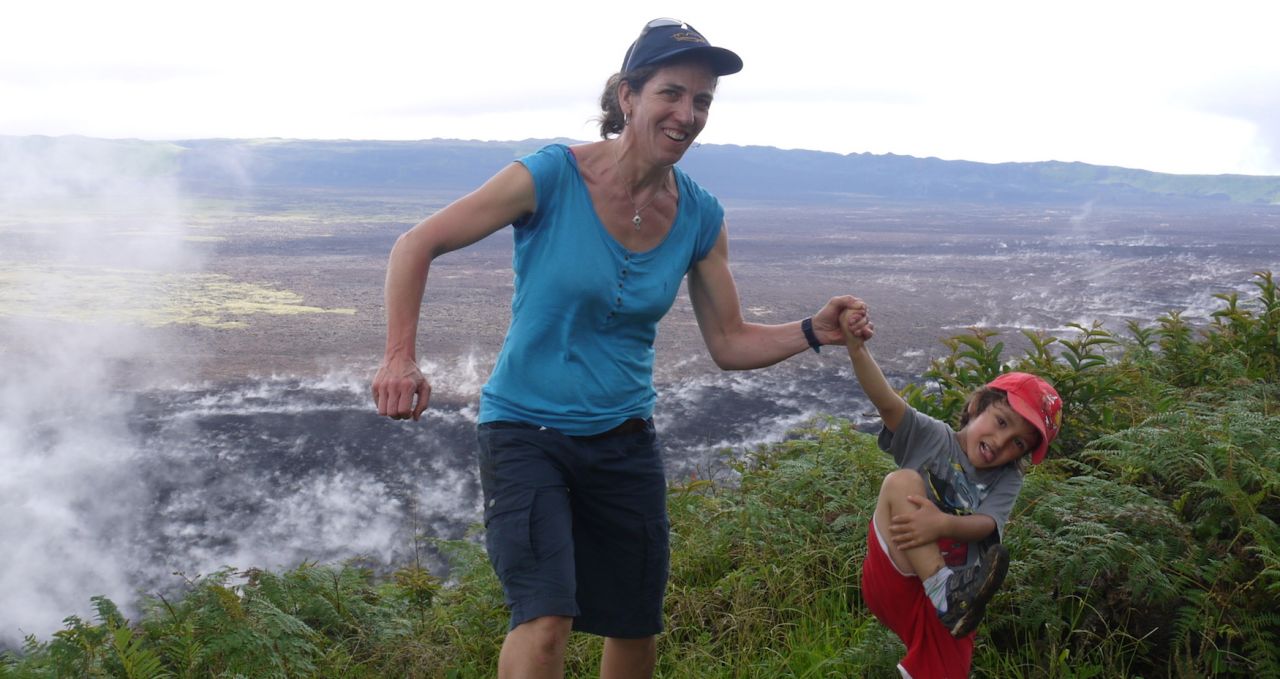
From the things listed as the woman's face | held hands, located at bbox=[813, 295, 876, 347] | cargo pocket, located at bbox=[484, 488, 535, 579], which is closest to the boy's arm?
held hands, located at bbox=[813, 295, 876, 347]

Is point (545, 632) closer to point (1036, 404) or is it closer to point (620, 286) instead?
point (620, 286)

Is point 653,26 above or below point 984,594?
above

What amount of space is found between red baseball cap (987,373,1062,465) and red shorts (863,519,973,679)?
471mm

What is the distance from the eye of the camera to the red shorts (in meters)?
2.77

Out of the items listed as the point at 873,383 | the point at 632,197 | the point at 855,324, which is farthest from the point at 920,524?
the point at 632,197

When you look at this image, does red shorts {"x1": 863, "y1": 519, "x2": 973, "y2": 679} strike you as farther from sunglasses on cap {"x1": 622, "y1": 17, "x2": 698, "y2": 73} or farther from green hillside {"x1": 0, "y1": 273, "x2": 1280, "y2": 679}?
sunglasses on cap {"x1": 622, "y1": 17, "x2": 698, "y2": 73}

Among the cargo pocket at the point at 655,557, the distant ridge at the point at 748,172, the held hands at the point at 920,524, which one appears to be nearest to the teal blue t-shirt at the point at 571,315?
the cargo pocket at the point at 655,557

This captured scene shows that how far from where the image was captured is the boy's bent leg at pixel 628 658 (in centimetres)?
289

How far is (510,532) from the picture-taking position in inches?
97.6

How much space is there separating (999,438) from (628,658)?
1.15 metres

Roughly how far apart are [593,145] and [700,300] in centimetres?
55

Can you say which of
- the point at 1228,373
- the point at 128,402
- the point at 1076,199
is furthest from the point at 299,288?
the point at 1076,199

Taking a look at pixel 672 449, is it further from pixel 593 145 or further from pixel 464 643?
pixel 593 145

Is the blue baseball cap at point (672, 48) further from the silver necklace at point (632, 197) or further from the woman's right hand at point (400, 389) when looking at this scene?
the woman's right hand at point (400, 389)
